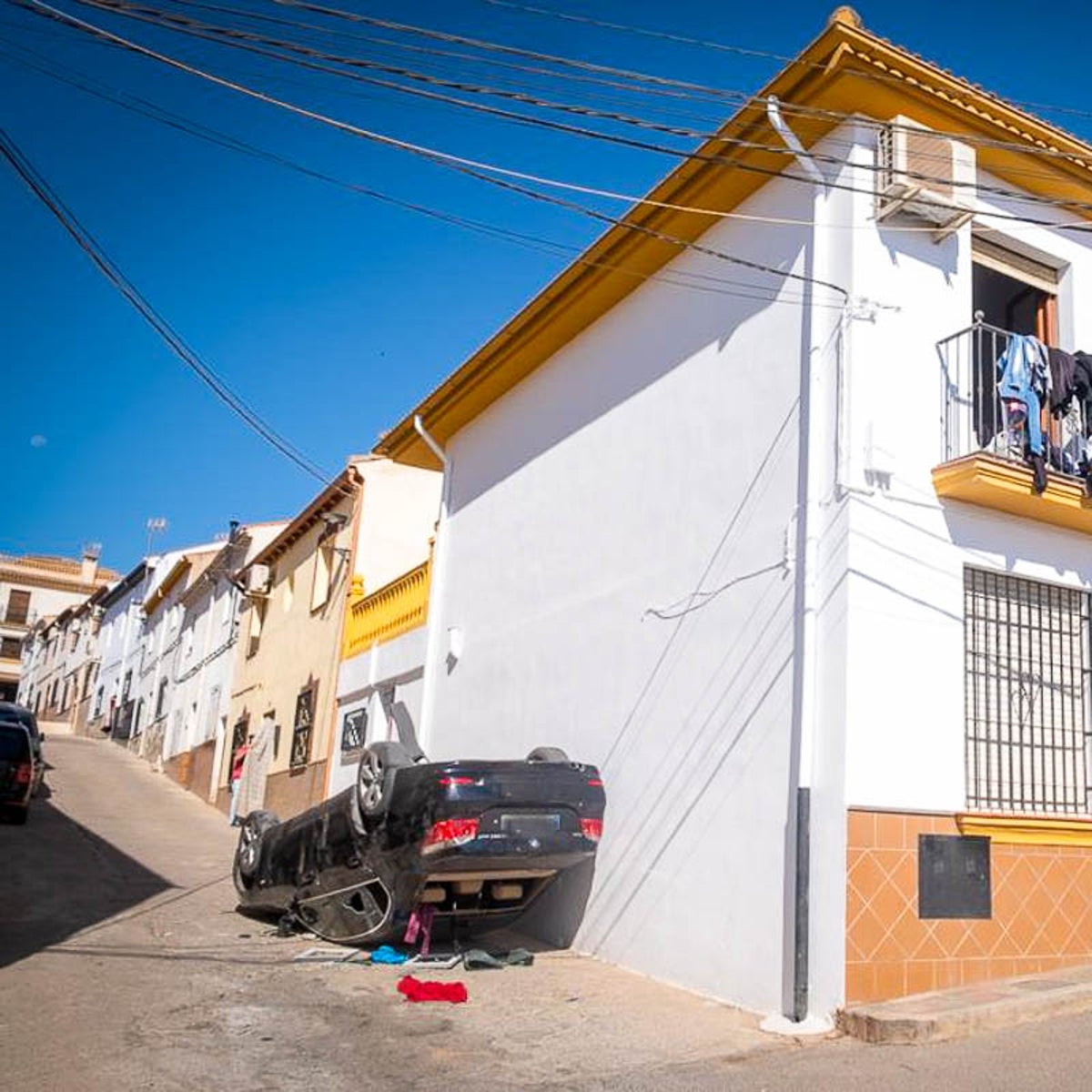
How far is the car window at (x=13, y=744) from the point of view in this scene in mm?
16141

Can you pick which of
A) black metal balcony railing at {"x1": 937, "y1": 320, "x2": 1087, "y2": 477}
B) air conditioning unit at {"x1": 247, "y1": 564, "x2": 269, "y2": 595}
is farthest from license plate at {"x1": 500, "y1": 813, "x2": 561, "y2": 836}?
air conditioning unit at {"x1": 247, "y1": 564, "x2": 269, "y2": 595}

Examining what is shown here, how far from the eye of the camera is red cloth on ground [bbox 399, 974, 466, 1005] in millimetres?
7004

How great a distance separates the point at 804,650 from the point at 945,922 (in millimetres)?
1826

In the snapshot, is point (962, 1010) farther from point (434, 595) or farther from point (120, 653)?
point (120, 653)

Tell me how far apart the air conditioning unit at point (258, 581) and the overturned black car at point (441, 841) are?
564 inches

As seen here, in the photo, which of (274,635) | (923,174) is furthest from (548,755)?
(274,635)

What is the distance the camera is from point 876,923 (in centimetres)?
644

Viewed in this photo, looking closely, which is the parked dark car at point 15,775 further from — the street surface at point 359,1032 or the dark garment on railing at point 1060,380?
the dark garment on railing at point 1060,380

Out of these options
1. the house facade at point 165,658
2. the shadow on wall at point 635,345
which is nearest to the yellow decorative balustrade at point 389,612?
the shadow on wall at point 635,345

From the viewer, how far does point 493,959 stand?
8.09 m

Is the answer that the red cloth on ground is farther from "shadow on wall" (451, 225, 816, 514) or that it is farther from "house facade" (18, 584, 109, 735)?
"house facade" (18, 584, 109, 735)

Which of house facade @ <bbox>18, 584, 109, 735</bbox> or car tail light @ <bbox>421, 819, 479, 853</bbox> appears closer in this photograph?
car tail light @ <bbox>421, 819, 479, 853</bbox>

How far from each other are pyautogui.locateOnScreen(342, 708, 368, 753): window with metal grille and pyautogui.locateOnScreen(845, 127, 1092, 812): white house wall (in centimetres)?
963

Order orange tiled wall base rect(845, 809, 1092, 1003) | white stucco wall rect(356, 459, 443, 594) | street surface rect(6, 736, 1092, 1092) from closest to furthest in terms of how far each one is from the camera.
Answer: street surface rect(6, 736, 1092, 1092) → orange tiled wall base rect(845, 809, 1092, 1003) → white stucco wall rect(356, 459, 443, 594)
